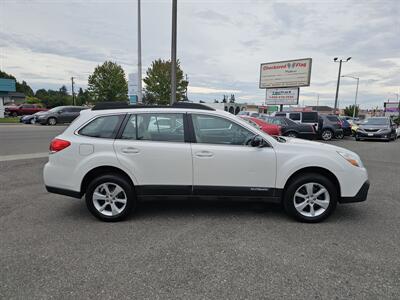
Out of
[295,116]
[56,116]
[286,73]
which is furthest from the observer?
[286,73]

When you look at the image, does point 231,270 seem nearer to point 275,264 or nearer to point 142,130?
point 275,264

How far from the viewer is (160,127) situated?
160 inches

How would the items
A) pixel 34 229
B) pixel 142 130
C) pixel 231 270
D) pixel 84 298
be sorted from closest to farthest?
pixel 84 298 < pixel 231 270 < pixel 34 229 < pixel 142 130

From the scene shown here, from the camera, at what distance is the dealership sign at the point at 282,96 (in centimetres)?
2731

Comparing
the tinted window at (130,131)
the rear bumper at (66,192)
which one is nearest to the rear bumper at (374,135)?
the tinted window at (130,131)

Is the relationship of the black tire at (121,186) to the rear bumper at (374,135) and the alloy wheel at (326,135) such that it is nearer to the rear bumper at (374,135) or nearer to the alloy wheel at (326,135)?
the alloy wheel at (326,135)

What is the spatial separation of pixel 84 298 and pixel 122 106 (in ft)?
8.74

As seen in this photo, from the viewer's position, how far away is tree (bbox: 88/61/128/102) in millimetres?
46531

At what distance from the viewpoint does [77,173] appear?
3.96 m

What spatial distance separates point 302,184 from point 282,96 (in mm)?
25792

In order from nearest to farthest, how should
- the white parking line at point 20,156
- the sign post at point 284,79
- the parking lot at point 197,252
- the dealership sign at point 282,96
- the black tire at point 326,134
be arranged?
1. the parking lot at point 197,252
2. the white parking line at point 20,156
3. the black tire at point 326,134
4. the sign post at point 284,79
5. the dealership sign at point 282,96

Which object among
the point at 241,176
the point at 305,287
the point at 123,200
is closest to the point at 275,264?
the point at 305,287

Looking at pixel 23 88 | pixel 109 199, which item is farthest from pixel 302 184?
pixel 23 88

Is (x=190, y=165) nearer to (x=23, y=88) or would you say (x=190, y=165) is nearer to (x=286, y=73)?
(x=286, y=73)
